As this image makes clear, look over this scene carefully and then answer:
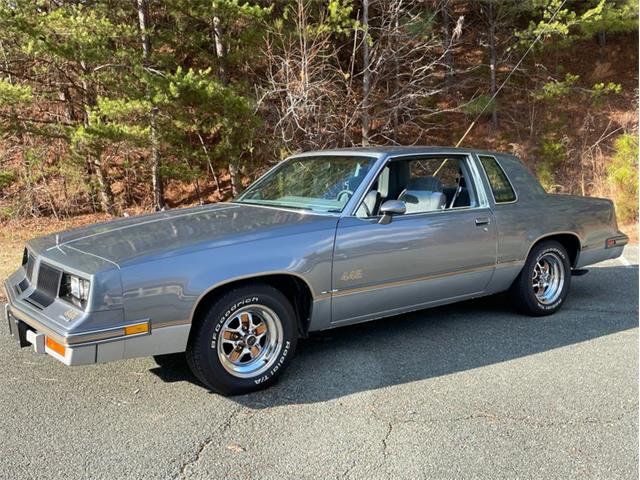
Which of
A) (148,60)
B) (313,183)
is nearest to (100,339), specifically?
(313,183)

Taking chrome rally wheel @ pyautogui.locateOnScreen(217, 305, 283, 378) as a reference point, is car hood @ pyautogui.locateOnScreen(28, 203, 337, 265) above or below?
above

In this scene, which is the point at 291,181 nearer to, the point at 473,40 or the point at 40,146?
the point at 40,146

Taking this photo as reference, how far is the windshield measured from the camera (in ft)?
15.3

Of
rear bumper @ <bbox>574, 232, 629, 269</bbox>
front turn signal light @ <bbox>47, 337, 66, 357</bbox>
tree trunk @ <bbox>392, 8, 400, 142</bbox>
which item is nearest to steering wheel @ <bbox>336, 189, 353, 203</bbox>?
front turn signal light @ <bbox>47, 337, 66, 357</bbox>

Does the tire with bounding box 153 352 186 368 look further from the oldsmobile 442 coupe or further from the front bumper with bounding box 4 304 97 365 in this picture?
the front bumper with bounding box 4 304 97 365

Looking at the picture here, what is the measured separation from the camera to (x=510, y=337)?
514cm

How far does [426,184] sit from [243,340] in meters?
2.34

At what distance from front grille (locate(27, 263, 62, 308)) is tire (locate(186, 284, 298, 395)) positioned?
0.92 m

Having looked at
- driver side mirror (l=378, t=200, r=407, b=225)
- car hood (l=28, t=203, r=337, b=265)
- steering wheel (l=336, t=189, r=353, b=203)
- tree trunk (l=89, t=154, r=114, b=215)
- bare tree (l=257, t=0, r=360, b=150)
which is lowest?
tree trunk (l=89, t=154, r=114, b=215)

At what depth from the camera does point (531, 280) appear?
222 inches

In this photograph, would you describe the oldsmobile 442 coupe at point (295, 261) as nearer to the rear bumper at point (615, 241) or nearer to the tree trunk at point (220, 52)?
the rear bumper at point (615, 241)

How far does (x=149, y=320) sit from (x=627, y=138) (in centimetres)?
1443

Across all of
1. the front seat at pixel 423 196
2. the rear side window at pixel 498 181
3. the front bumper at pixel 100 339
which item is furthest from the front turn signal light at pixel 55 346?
the rear side window at pixel 498 181

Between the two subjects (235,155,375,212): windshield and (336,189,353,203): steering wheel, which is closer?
(336,189,353,203): steering wheel
